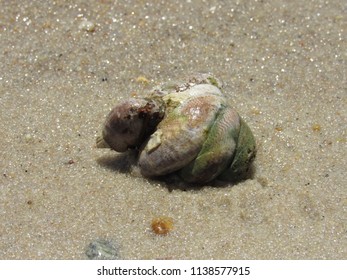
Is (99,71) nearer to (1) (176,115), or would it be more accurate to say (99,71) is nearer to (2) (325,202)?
(1) (176,115)

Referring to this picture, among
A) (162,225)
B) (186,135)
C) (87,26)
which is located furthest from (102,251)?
(87,26)

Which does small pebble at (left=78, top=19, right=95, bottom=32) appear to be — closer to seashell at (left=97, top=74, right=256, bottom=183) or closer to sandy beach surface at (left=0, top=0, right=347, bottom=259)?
sandy beach surface at (left=0, top=0, right=347, bottom=259)

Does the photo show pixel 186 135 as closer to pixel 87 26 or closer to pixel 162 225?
pixel 162 225

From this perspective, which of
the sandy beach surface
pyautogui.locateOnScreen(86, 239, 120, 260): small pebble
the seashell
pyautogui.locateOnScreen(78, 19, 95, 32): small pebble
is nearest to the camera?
pyautogui.locateOnScreen(86, 239, 120, 260): small pebble

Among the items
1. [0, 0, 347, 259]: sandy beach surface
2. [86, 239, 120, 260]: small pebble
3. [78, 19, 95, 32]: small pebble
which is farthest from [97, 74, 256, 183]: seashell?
[78, 19, 95, 32]: small pebble

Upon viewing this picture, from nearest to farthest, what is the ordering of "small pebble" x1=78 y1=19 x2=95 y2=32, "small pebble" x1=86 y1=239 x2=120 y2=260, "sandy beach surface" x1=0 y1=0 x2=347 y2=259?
"small pebble" x1=86 y1=239 x2=120 y2=260 < "sandy beach surface" x1=0 y1=0 x2=347 y2=259 < "small pebble" x1=78 y1=19 x2=95 y2=32
